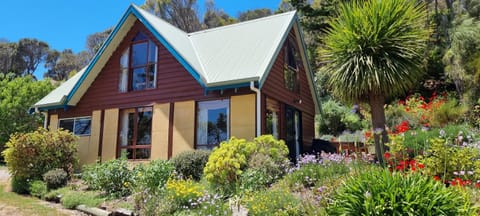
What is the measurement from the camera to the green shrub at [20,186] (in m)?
10.4

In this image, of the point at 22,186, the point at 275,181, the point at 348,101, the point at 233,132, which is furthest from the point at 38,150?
the point at 348,101

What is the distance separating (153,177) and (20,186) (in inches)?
205

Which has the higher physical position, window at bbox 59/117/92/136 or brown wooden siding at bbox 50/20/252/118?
brown wooden siding at bbox 50/20/252/118

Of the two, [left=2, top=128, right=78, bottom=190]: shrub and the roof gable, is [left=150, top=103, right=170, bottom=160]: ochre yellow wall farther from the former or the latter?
[left=2, top=128, right=78, bottom=190]: shrub

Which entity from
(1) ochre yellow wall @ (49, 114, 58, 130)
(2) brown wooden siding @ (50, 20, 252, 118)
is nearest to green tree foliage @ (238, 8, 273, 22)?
(2) brown wooden siding @ (50, 20, 252, 118)

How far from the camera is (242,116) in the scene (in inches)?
424

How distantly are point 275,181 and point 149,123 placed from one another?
612 cm

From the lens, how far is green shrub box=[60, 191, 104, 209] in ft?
26.7

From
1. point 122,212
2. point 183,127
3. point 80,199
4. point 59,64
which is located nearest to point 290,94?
point 183,127

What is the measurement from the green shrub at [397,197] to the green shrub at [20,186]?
9.63 metres

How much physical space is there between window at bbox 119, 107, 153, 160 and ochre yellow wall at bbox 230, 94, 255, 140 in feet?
10.6

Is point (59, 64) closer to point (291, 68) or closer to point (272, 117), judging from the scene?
point (291, 68)

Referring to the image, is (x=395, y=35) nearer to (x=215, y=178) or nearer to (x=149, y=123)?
(x=215, y=178)

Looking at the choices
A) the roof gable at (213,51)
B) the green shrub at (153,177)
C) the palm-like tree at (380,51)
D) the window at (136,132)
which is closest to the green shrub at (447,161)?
the palm-like tree at (380,51)
